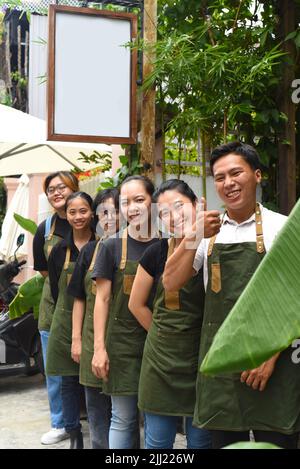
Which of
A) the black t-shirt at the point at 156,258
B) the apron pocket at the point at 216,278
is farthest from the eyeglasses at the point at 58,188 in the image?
the apron pocket at the point at 216,278

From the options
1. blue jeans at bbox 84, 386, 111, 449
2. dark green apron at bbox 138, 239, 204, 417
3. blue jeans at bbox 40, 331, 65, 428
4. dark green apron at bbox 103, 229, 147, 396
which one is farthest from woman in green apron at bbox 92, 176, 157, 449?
blue jeans at bbox 40, 331, 65, 428

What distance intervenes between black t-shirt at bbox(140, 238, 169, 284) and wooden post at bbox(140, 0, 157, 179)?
5.68 feet

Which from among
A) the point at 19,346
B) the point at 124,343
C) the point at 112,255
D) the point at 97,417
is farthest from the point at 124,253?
the point at 19,346

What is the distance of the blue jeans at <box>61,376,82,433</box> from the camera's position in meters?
4.08

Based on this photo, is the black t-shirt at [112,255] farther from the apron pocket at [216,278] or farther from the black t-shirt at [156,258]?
the apron pocket at [216,278]

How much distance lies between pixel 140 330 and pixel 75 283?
2.33 ft

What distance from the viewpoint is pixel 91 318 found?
3.65m

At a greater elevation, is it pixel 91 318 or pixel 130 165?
pixel 130 165

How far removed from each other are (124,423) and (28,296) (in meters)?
2.32

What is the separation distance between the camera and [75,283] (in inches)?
150

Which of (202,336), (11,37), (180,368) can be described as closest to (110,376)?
(180,368)

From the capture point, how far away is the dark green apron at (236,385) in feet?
7.73

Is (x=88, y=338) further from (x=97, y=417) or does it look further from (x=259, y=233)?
(x=259, y=233)
